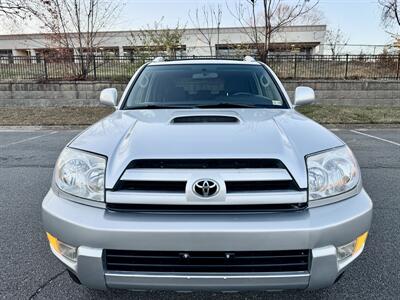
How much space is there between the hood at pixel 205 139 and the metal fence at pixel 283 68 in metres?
11.6

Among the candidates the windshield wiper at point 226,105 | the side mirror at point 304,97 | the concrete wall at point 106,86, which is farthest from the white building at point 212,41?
the windshield wiper at point 226,105

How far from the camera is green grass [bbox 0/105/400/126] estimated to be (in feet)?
33.7

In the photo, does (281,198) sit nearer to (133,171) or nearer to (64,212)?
(133,171)

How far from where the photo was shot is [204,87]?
3203mm

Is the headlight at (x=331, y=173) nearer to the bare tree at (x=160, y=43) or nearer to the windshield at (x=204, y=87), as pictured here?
the windshield at (x=204, y=87)

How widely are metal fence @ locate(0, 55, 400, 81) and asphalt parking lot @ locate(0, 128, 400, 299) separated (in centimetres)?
817

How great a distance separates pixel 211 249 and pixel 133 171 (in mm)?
569

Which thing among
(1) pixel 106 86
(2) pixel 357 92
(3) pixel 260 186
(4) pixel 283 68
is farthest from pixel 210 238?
(4) pixel 283 68

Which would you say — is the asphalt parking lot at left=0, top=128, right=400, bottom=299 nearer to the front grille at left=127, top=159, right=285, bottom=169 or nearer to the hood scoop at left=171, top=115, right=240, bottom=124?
the front grille at left=127, top=159, right=285, bottom=169

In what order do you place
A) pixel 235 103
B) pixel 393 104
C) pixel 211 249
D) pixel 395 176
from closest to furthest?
1. pixel 211 249
2. pixel 235 103
3. pixel 395 176
4. pixel 393 104

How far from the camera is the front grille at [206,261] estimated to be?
1714 mm

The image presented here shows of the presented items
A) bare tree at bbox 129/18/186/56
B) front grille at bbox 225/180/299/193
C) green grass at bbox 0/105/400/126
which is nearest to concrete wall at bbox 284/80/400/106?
green grass at bbox 0/105/400/126

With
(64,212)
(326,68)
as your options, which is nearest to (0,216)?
(64,212)

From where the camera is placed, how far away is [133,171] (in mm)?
1777
